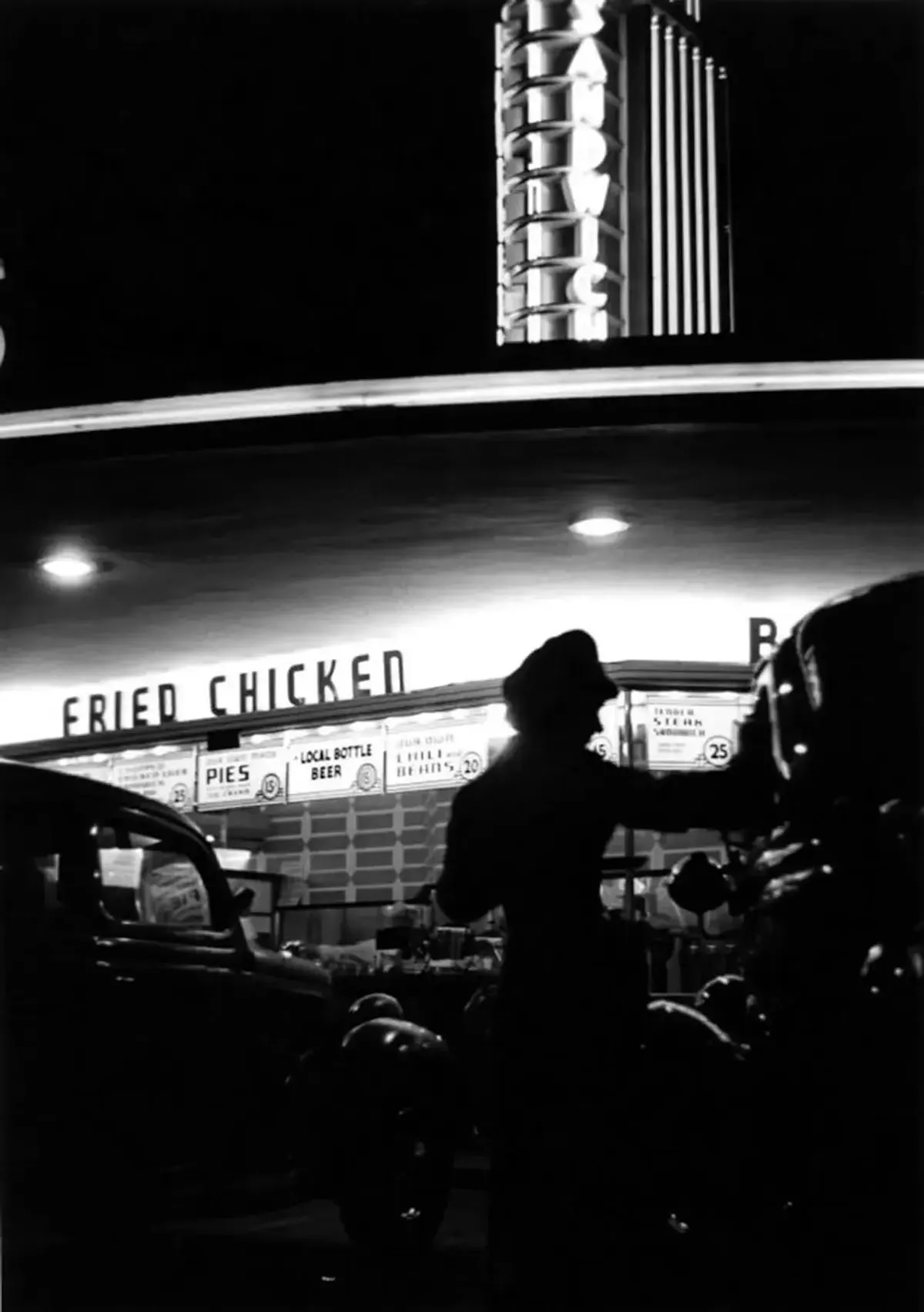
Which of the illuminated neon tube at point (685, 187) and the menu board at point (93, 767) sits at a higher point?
the illuminated neon tube at point (685, 187)

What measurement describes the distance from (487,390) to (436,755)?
5.70m

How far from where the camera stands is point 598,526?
7.25 m

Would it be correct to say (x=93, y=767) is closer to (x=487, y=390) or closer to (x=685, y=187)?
(x=487, y=390)

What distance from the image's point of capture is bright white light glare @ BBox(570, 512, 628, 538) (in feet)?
23.2

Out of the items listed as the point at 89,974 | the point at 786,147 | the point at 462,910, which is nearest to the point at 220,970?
the point at 89,974

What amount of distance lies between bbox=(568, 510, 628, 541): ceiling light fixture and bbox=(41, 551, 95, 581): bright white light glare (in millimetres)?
2504

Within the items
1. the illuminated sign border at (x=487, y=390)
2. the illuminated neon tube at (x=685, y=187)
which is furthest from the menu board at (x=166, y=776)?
the illuminated neon tube at (x=685, y=187)

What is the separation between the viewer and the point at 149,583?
8.19 m

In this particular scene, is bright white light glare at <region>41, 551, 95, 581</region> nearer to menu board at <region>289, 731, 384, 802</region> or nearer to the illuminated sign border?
the illuminated sign border

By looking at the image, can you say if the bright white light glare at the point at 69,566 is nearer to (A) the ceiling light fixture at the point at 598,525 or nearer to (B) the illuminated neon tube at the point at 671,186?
(A) the ceiling light fixture at the point at 598,525

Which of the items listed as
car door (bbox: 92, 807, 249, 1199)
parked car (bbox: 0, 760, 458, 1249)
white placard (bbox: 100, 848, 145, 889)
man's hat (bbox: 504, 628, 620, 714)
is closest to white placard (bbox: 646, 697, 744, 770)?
parked car (bbox: 0, 760, 458, 1249)

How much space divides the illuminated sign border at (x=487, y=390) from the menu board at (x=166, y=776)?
6.75 meters

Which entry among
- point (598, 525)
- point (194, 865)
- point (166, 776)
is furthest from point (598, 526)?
point (166, 776)

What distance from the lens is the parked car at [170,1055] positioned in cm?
529
